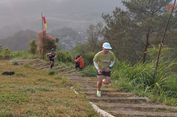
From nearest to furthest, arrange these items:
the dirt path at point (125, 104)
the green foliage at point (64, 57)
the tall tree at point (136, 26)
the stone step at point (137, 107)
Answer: the dirt path at point (125, 104)
the stone step at point (137, 107)
the green foliage at point (64, 57)
the tall tree at point (136, 26)

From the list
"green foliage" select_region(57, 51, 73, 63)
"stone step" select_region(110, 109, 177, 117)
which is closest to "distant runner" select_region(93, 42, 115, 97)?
"stone step" select_region(110, 109, 177, 117)

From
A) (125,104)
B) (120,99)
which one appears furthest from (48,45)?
(125,104)

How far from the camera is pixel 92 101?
1064cm

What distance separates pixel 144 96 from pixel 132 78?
97.3 inches

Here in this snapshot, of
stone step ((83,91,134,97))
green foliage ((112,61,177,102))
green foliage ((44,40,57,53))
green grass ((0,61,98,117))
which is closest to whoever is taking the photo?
green grass ((0,61,98,117))

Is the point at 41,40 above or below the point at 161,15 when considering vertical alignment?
below

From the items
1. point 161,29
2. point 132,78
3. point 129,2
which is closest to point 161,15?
point 161,29

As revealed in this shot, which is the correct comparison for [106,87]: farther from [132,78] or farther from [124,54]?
[124,54]

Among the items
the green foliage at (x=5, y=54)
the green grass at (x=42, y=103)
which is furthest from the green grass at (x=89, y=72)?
the green foliage at (x=5, y=54)

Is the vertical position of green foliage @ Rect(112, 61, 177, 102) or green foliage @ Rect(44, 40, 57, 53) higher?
green foliage @ Rect(44, 40, 57, 53)

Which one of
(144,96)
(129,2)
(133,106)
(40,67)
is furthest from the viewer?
(129,2)

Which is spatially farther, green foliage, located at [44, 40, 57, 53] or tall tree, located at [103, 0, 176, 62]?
tall tree, located at [103, 0, 176, 62]

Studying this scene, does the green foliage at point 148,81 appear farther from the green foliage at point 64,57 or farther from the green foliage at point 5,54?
the green foliage at point 5,54

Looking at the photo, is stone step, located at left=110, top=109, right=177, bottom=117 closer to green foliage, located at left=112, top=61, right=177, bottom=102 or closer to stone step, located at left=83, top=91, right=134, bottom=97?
stone step, located at left=83, top=91, right=134, bottom=97
